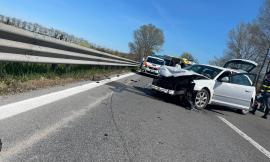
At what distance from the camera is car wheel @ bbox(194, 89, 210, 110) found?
1005 cm

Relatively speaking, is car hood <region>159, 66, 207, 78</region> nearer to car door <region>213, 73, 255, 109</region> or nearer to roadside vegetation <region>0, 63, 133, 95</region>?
car door <region>213, 73, 255, 109</region>

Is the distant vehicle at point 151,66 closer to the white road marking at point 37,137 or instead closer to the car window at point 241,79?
the car window at point 241,79

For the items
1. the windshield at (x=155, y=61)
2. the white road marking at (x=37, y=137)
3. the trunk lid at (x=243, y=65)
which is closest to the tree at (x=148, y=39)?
the windshield at (x=155, y=61)

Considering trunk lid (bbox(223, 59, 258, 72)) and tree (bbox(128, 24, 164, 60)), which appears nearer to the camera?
trunk lid (bbox(223, 59, 258, 72))

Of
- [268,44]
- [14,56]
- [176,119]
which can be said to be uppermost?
[268,44]

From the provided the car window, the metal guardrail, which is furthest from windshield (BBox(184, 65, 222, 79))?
the metal guardrail

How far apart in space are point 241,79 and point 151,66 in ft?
47.2

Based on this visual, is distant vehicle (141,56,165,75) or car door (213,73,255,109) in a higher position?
car door (213,73,255,109)

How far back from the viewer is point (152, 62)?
2617 cm

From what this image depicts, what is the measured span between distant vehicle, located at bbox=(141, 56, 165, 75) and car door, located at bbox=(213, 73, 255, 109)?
13595 mm

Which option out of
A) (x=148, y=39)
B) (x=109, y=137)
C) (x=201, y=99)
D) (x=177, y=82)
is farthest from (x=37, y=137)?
(x=148, y=39)

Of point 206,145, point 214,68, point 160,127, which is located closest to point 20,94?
point 160,127

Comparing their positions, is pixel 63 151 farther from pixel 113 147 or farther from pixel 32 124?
pixel 32 124

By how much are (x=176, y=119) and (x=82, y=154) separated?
3911mm
